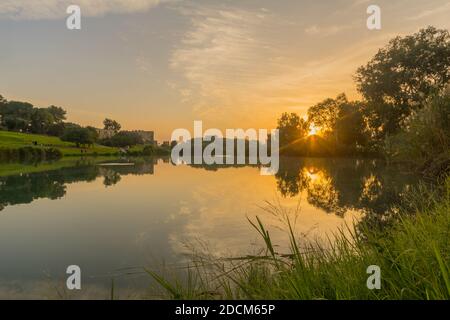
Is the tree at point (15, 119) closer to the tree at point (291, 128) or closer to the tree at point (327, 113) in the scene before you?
the tree at point (291, 128)

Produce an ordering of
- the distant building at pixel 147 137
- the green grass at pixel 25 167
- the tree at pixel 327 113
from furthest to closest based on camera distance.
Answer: the distant building at pixel 147 137, the tree at pixel 327 113, the green grass at pixel 25 167

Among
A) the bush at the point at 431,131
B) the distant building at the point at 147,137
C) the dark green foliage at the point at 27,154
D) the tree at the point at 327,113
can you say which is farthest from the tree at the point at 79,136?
the bush at the point at 431,131

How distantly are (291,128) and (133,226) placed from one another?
56.3m

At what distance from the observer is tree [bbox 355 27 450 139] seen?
31828 mm

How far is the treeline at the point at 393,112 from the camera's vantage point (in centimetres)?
1230

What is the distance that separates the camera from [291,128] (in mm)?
62844

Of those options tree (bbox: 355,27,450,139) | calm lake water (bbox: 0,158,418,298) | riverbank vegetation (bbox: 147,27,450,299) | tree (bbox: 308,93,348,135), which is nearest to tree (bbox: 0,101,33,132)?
riverbank vegetation (bbox: 147,27,450,299)

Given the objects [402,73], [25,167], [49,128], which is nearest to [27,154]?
[25,167]

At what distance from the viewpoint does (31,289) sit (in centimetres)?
493

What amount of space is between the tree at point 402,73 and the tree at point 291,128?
2836 centimetres
